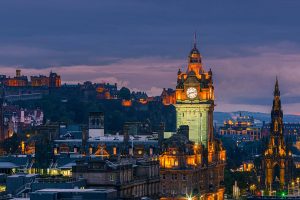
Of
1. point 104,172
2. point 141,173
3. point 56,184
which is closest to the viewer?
point 56,184

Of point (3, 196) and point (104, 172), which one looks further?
point (104, 172)

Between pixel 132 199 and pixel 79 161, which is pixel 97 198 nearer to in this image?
pixel 132 199

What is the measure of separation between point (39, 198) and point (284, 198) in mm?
50651

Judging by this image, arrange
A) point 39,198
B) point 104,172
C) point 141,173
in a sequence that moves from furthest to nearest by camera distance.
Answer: point 141,173 → point 104,172 → point 39,198

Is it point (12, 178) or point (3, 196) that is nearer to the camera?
point (3, 196)

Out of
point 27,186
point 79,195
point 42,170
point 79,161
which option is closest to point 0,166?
point 42,170

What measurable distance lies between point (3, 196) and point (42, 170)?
38.7 m

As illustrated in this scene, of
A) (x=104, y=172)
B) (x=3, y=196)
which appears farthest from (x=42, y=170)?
(x=3, y=196)

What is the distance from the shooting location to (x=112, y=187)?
17525cm

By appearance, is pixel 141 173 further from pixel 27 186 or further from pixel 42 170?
pixel 27 186

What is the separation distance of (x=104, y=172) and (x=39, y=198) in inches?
1086

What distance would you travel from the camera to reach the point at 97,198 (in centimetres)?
15250

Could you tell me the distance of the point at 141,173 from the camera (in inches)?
7613

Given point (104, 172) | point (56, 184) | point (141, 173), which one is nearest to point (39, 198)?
point (56, 184)
